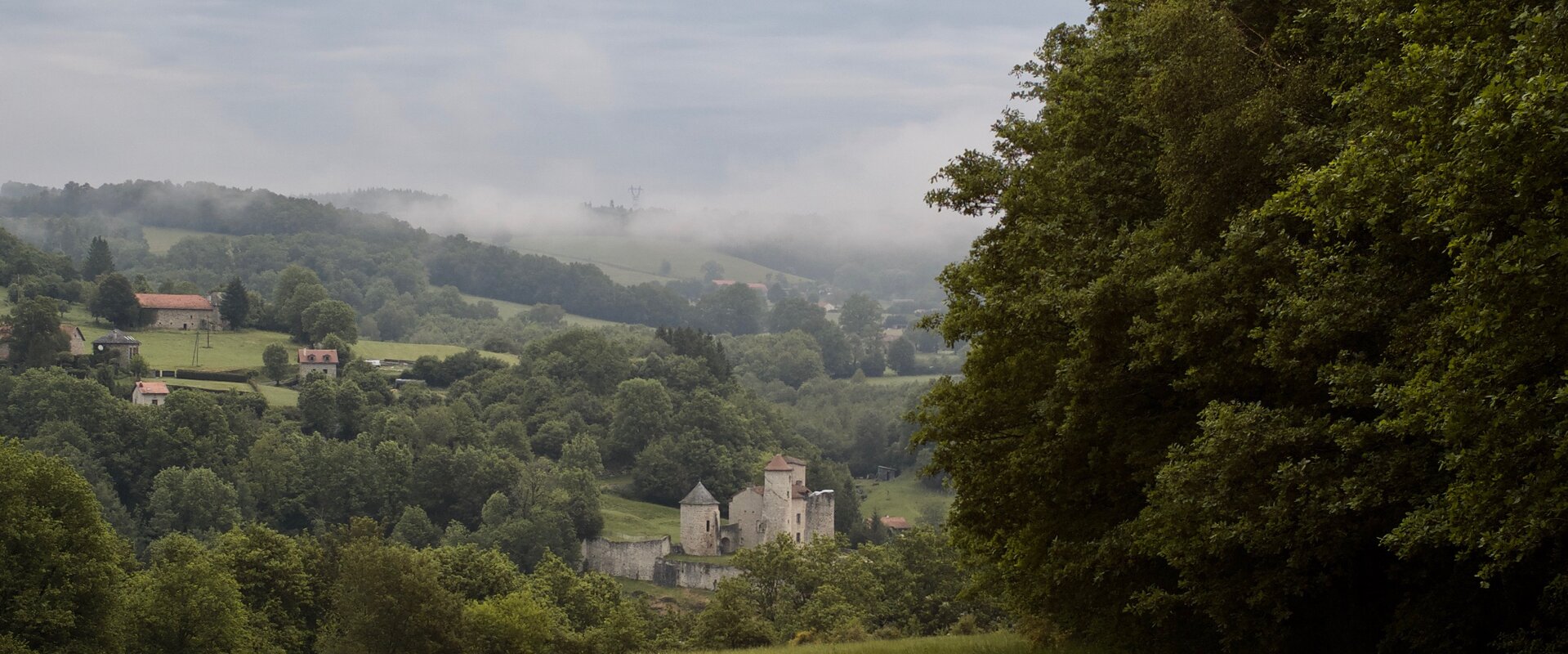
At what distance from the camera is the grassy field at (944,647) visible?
18.0m

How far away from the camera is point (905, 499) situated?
362 ft

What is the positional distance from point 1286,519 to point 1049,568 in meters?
4.17

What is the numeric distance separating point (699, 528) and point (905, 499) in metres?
31.7

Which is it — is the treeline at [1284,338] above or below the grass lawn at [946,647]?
above

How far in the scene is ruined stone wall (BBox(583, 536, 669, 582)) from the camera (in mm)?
80812

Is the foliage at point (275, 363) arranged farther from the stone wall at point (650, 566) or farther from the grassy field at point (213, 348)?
the stone wall at point (650, 566)

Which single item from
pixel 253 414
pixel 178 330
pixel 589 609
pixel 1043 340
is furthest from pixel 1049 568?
pixel 178 330

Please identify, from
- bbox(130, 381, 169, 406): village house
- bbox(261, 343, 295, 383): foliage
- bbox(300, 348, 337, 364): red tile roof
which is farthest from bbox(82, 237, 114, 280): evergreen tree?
bbox(130, 381, 169, 406): village house

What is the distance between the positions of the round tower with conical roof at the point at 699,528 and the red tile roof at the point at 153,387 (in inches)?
1429

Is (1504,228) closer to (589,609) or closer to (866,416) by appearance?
(589,609)

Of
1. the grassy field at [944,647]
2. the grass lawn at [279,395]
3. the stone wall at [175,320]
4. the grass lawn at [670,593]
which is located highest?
the stone wall at [175,320]

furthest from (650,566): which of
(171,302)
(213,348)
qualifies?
(171,302)

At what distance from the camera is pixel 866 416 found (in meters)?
136

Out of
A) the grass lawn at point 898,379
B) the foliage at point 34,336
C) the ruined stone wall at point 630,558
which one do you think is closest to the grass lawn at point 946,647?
the ruined stone wall at point 630,558
